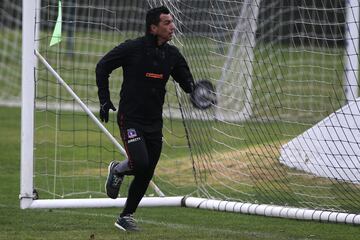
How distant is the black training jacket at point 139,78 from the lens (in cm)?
931

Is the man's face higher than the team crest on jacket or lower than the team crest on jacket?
higher

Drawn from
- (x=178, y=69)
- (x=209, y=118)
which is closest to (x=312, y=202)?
(x=209, y=118)

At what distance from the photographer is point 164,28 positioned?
30.8ft

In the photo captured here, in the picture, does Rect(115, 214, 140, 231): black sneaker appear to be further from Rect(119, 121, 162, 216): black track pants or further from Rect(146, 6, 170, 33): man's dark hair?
Rect(146, 6, 170, 33): man's dark hair

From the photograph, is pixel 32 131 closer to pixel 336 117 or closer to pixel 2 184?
pixel 2 184

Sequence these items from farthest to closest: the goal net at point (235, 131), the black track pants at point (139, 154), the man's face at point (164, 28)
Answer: the goal net at point (235, 131), the man's face at point (164, 28), the black track pants at point (139, 154)

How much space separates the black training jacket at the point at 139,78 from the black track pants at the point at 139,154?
0.10m

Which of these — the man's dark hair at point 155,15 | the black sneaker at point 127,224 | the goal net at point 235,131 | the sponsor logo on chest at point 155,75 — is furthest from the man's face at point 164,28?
the goal net at point 235,131

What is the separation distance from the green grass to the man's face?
1.84 metres

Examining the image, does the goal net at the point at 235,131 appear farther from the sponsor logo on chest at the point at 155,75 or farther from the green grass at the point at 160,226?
the sponsor logo on chest at the point at 155,75

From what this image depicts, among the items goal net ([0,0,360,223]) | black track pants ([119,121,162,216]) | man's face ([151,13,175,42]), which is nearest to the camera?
black track pants ([119,121,162,216])

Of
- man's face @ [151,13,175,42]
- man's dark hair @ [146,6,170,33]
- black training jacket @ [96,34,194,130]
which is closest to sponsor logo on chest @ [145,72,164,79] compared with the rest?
black training jacket @ [96,34,194,130]

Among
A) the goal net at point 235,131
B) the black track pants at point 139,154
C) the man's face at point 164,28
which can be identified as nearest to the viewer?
the black track pants at point 139,154

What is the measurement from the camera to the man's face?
369 inches
